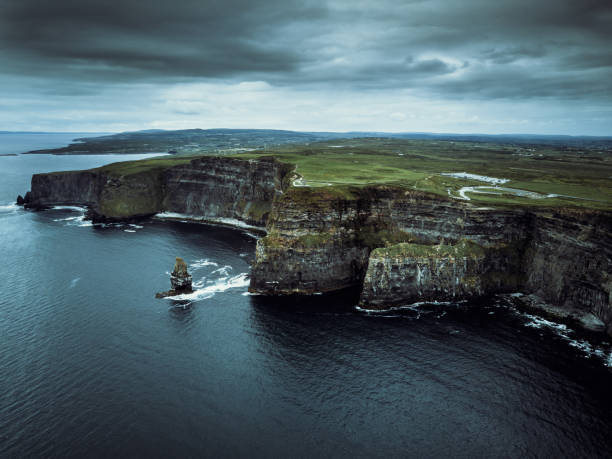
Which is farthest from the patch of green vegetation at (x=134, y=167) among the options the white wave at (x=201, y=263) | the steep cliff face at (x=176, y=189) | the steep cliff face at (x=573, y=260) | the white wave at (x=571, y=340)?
the white wave at (x=571, y=340)

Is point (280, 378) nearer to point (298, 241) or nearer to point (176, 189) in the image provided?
point (298, 241)

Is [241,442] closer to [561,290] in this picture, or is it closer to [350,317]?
[350,317]

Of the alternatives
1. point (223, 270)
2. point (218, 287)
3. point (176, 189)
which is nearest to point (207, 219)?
point (176, 189)

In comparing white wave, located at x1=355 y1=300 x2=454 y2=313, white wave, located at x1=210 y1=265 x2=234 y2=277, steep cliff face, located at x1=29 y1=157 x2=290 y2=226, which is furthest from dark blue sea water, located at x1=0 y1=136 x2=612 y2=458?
steep cliff face, located at x1=29 y1=157 x2=290 y2=226

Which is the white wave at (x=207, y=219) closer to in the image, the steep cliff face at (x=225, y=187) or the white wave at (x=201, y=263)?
the steep cliff face at (x=225, y=187)

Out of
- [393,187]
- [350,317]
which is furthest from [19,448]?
[393,187]
